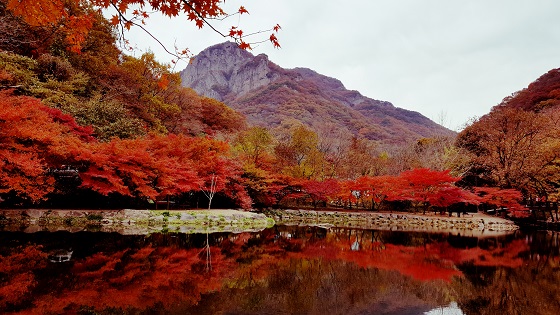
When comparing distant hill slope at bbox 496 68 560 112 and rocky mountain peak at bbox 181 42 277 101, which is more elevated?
rocky mountain peak at bbox 181 42 277 101

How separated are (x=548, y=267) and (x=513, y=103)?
39641mm

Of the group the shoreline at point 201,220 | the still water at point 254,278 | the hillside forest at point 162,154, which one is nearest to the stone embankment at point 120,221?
the shoreline at point 201,220

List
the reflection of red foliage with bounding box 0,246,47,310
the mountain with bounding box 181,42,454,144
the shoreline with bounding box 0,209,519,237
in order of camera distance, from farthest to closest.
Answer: the mountain with bounding box 181,42,454,144
the shoreline with bounding box 0,209,519,237
the reflection of red foliage with bounding box 0,246,47,310

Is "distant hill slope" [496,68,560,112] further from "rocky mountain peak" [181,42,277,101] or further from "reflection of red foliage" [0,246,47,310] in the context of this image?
"rocky mountain peak" [181,42,277,101]

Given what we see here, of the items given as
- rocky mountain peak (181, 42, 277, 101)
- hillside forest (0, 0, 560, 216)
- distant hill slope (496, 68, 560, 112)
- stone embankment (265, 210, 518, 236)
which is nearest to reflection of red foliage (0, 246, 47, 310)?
hillside forest (0, 0, 560, 216)

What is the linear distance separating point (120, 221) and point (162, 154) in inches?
160

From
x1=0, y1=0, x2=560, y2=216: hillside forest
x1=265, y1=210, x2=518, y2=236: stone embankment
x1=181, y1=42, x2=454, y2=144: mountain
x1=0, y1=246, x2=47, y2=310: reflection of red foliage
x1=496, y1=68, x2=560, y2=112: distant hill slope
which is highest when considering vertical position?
x1=181, y1=42, x2=454, y2=144: mountain

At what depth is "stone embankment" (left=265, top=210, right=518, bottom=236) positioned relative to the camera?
20.8 metres

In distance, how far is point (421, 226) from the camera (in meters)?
21.3

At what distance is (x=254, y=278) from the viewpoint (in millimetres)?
6855

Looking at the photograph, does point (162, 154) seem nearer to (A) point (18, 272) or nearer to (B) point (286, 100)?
(A) point (18, 272)

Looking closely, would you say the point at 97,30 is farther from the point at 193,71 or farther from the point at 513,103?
the point at 193,71

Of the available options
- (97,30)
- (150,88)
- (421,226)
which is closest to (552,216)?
(421,226)

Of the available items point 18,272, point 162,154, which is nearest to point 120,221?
point 162,154
